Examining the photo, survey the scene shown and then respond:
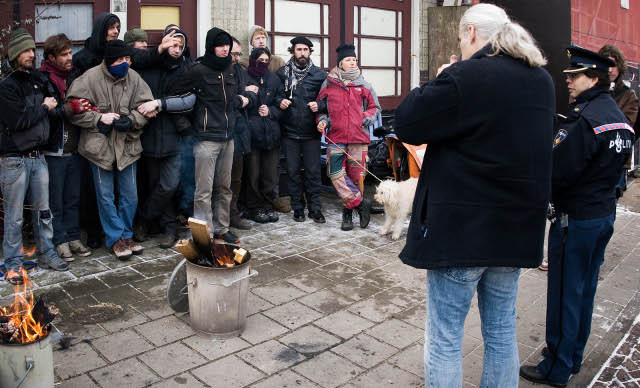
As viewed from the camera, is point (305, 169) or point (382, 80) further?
point (382, 80)

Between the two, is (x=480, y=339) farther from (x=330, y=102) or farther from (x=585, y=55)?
(x=330, y=102)

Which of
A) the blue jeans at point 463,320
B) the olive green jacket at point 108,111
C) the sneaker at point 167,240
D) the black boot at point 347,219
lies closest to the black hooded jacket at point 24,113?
the olive green jacket at point 108,111

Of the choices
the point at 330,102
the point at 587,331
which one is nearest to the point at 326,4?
the point at 330,102

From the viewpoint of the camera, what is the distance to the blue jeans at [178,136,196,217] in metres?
6.89

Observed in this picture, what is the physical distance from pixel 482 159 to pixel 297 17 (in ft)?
23.4

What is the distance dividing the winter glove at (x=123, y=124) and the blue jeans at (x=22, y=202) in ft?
2.40

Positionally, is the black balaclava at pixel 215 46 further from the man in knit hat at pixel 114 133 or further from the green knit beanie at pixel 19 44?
the green knit beanie at pixel 19 44

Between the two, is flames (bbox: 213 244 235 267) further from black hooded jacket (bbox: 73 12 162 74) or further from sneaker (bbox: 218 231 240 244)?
black hooded jacket (bbox: 73 12 162 74)

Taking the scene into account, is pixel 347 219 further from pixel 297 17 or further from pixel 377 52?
pixel 377 52

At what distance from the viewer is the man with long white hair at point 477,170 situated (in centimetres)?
275

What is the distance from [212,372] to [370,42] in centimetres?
746

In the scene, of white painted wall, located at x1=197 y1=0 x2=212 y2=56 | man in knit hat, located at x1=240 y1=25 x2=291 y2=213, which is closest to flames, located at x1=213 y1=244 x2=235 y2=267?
man in knit hat, located at x1=240 y1=25 x2=291 y2=213

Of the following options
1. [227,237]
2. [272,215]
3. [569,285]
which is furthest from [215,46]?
[569,285]

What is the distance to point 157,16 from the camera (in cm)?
804
